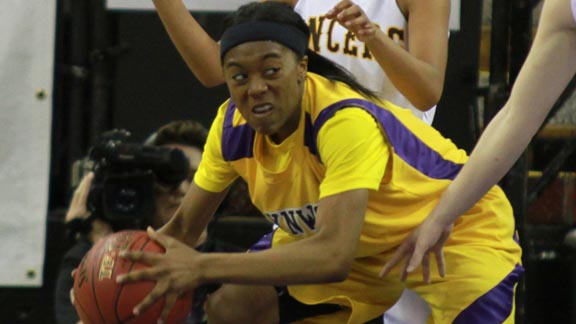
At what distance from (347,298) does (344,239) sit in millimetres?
511

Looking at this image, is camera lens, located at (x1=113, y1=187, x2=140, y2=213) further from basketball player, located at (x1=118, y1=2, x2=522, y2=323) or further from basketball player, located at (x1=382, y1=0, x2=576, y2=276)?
basketball player, located at (x1=382, y1=0, x2=576, y2=276)

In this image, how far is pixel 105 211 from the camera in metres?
4.12

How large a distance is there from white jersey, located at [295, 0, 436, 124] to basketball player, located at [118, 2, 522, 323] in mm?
254

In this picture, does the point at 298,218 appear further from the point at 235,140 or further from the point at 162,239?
the point at 162,239

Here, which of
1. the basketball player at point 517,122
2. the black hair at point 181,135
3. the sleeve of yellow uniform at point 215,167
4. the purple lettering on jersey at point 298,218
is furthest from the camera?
the black hair at point 181,135

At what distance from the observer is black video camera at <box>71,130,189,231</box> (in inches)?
161

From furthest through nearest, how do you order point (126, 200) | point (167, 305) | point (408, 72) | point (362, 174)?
point (126, 200) < point (408, 72) < point (362, 174) < point (167, 305)

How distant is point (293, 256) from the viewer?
3.10 meters

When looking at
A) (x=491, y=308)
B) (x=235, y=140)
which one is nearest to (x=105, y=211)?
(x=235, y=140)

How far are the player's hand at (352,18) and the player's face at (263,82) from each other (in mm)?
158

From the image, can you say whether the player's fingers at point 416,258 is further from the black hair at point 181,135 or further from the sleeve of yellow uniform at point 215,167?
the black hair at point 181,135

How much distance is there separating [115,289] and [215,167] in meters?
0.48

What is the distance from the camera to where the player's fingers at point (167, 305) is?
3.06m

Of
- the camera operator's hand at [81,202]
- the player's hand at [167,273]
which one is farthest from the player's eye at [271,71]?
the camera operator's hand at [81,202]
